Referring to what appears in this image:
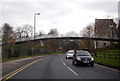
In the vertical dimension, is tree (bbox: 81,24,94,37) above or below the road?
above

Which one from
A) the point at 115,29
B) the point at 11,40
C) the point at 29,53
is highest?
the point at 115,29

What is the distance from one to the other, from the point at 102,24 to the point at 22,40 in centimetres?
3272

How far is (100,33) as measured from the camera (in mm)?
65250

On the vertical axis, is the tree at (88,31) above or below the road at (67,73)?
above

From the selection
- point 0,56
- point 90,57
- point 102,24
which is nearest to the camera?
point 90,57

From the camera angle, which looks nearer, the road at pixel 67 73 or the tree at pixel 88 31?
the road at pixel 67 73

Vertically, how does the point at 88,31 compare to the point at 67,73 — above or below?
above

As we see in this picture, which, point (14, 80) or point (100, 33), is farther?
point (100, 33)

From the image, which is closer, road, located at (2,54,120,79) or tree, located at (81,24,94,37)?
road, located at (2,54,120,79)

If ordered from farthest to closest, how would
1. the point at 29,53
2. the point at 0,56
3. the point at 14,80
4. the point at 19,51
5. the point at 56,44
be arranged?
the point at 56,44 < the point at 29,53 < the point at 19,51 < the point at 0,56 < the point at 14,80

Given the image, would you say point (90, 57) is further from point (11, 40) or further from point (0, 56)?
point (11, 40)

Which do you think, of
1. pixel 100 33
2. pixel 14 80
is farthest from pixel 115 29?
pixel 14 80

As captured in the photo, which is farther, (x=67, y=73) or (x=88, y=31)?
(x=88, y=31)

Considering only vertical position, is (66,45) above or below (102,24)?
below
